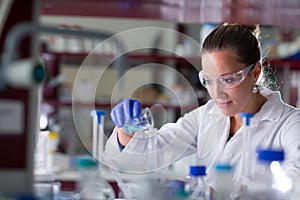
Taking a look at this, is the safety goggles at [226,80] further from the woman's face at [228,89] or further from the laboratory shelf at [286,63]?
the laboratory shelf at [286,63]

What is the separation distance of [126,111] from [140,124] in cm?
12

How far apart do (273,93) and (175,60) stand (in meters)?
3.02

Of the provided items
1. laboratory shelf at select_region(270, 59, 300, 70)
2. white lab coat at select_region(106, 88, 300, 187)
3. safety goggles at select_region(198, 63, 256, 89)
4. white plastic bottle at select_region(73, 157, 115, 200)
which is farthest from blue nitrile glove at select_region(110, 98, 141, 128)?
laboratory shelf at select_region(270, 59, 300, 70)

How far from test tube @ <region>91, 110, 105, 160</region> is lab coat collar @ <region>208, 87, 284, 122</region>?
1.60ft

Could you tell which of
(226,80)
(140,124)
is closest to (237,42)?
(226,80)

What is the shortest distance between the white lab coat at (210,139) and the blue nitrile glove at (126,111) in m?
0.12

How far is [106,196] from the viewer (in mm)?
1353

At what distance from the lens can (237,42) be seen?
6.39ft

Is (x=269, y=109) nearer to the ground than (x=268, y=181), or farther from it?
farther from it

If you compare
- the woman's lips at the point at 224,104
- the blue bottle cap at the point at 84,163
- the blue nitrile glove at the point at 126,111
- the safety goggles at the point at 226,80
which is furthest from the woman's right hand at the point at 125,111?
the blue bottle cap at the point at 84,163

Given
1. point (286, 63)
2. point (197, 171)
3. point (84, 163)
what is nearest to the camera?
point (84, 163)

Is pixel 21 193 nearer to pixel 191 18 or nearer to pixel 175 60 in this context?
pixel 191 18

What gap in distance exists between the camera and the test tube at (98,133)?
5.53 feet

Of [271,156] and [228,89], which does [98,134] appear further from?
[271,156]
